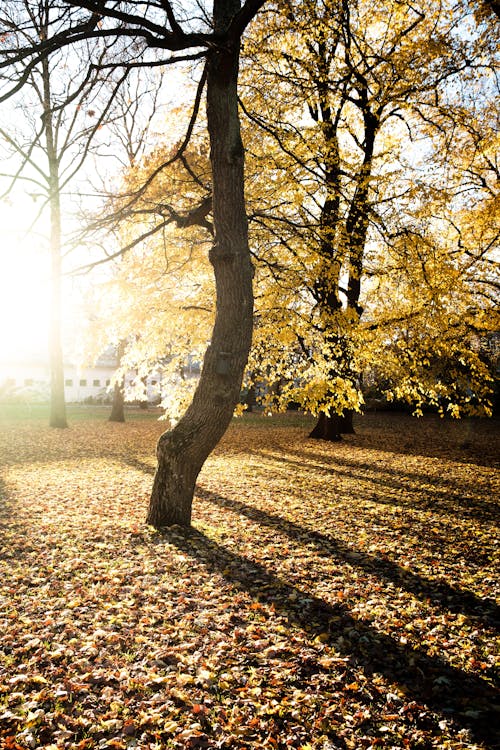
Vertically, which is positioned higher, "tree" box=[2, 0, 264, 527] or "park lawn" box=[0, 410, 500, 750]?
"tree" box=[2, 0, 264, 527]

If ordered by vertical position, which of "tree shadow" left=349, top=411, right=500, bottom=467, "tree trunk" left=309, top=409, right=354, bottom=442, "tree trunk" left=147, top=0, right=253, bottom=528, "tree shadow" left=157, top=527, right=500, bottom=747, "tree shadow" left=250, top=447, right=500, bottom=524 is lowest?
"tree shadow" left=157, top=527, right=500, bottom=747

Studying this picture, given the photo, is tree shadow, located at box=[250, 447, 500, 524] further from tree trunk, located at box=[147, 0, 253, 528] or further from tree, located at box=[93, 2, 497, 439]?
tree trunk, located at box=[147, 0, 253, 528]

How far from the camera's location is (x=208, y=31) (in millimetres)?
6465

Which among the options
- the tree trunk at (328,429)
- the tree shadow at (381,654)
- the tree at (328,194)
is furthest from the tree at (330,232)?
the tree trunk at (328,429)

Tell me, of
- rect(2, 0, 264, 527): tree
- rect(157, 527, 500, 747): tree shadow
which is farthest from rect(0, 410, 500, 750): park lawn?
rect(2, 0, 264, 527): tree

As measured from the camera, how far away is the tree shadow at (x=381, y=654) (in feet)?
10.3

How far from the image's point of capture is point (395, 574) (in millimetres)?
5367

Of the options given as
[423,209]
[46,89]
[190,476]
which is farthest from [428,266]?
[46,89]

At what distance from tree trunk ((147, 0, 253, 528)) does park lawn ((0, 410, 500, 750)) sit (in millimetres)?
1261

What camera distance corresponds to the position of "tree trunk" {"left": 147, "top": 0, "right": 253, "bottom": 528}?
589cm

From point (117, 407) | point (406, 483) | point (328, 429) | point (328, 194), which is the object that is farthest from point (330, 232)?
point (117, 407)

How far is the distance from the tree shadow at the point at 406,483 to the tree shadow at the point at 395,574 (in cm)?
243

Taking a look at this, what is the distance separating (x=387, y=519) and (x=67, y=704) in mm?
5551

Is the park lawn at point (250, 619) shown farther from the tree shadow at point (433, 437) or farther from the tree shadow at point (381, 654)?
the tree shadow at point (433, 437)
